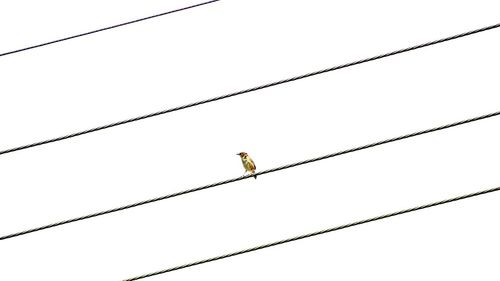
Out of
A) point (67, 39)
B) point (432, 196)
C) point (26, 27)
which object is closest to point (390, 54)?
point (432, 196)

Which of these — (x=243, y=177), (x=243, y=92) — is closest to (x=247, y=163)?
(x=243, y=177)

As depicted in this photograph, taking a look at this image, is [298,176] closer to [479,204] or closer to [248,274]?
[248,274]

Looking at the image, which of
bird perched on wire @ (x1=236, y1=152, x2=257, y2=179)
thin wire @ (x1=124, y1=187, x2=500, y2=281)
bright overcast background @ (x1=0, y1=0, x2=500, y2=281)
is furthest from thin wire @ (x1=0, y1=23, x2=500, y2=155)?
thin wire @ (x1=124, y1=187, x2=500, y2=281)

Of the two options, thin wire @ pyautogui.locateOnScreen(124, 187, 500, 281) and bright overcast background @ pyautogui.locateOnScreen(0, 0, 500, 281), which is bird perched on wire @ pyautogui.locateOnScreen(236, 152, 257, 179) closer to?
bright overcast background @ pyautogui.locateOnScreen(0, 0, 500, 281)

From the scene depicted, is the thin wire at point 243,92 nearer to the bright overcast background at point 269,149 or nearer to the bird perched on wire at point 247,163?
the bright overcast background at point 269,149

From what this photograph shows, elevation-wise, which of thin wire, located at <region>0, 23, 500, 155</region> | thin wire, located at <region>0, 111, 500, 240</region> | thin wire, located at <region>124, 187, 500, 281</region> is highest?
thin wire, located at <region>0, 23, 500, 155</region>

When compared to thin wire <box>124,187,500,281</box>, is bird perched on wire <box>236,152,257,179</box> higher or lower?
higher
